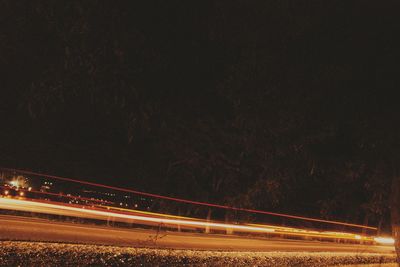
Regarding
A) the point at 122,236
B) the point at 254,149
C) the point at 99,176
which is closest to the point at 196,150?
the point at 254,149

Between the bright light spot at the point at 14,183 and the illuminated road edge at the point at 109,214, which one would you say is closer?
the illuminated road edge at the point at 109,214

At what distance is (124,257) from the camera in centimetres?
1126

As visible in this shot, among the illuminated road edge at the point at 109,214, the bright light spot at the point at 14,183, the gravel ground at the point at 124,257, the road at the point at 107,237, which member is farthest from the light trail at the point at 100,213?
the gravel ground at the point at 124,257

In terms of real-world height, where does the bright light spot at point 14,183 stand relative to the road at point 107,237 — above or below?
above

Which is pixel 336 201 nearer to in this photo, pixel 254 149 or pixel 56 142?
pixel 254 149

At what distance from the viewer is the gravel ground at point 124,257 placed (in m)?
9.85

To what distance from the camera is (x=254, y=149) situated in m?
20.6

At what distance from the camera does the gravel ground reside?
388 inches

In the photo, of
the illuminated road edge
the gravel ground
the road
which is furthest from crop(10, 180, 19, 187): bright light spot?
the gravel ground

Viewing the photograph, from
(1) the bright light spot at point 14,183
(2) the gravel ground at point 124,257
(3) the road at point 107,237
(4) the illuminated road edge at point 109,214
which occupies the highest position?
(1) the bright light spot at point 14,183

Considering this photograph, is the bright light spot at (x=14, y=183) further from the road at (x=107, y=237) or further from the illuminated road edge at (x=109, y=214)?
the road at (x=107, y=237)

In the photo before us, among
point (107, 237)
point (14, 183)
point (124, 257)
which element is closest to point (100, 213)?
point (107, 237)

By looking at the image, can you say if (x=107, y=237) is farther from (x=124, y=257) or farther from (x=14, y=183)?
(x=14, y=183)

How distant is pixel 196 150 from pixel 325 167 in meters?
6.22
